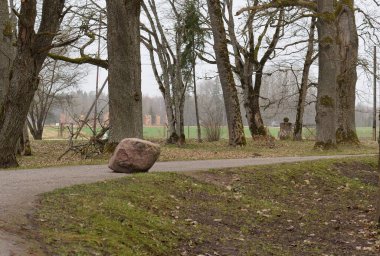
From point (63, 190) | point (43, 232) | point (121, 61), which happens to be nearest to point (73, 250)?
point (43, 232)

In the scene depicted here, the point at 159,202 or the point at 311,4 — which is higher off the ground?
the point at 311,4

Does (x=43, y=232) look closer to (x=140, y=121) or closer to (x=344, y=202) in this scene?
(x=344, y=202)

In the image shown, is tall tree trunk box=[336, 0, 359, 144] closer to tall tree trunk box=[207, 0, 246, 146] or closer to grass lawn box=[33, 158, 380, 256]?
tall tree trunk box=[207, 0, 246, 146]

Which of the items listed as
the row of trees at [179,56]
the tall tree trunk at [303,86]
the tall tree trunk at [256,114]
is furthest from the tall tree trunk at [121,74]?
the tall tree trunk at [303,86]

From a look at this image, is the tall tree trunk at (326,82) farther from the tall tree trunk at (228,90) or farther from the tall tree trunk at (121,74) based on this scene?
the tall tree trunk at (121,74)

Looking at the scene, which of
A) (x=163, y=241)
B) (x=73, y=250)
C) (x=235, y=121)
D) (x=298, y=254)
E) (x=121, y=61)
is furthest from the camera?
(x=235, y=121)

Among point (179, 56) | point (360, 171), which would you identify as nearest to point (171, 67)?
point (179, 56)

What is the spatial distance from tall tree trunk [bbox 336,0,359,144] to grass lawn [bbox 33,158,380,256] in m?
10.4

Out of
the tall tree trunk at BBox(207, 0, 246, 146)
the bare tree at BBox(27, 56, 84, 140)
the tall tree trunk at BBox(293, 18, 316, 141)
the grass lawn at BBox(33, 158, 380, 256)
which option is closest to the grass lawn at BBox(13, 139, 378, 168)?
the tall tree trunk at BBox(207, 0, 246, 146)

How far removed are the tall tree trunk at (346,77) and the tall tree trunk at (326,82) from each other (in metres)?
3.74

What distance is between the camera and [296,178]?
13922 mm

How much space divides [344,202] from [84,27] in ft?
39.2

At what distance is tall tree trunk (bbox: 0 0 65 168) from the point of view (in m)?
13.6

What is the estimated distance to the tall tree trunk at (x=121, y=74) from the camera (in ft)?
55.2
